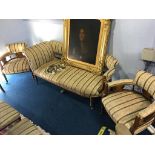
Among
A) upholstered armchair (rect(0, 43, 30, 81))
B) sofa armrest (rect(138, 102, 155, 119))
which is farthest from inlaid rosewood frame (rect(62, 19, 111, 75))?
sofa armrest (rect(138, 102, 155, 119))

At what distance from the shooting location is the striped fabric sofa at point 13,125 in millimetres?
1817

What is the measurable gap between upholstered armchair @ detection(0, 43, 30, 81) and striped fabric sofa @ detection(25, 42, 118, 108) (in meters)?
0.27

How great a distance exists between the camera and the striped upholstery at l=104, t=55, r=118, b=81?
95.4 inches

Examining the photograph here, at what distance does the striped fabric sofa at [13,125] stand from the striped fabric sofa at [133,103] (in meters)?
0.92

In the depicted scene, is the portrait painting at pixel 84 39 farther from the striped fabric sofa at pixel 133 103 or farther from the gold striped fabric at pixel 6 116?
the gold striped fabric at pixel 6 116

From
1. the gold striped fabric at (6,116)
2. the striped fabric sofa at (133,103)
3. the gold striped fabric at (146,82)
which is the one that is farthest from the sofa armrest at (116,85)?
the gold striped fabric at (6,116)

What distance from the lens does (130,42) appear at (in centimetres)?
261

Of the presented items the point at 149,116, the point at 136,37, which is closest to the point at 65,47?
the point at 136,37

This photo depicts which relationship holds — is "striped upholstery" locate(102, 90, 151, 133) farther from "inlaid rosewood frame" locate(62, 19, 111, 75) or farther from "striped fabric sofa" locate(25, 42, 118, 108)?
"inlaid rosewood frame" locate(62, 19, 111, 75)

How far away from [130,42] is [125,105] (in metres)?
1.05

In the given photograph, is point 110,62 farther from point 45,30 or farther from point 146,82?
point 45,30
